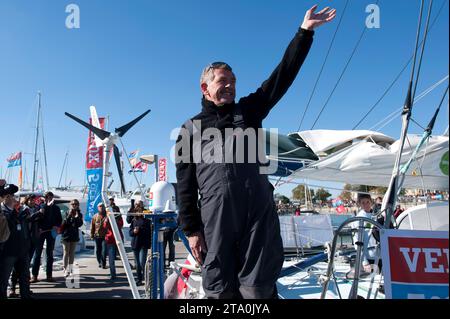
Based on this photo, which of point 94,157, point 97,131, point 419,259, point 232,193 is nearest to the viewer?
point 419,259

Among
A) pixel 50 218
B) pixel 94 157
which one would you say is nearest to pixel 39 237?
pixel 50 218

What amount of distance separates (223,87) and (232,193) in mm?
627

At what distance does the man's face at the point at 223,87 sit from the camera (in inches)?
75.7

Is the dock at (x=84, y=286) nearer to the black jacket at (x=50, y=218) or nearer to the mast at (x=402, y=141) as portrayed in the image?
the black jacket at (x=50, y=218)

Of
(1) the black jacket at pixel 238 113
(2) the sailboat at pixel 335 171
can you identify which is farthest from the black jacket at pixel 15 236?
(1) the black jacket at pixel 238 113

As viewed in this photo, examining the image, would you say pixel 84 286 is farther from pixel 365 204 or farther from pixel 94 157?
pixel 94 157

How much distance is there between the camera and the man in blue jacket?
66.4 inches

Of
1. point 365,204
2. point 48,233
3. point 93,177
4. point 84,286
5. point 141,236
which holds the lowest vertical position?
point 84,286

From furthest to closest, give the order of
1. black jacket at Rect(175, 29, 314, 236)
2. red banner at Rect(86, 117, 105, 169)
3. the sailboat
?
1. red banner at Rect(86, 117, 105, 169)
2. the sailboat
3. black jacket at Rect(175, 29, 314, 236)

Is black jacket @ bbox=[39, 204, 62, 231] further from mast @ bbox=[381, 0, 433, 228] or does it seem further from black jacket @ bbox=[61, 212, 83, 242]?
mast @ bbox=[381, 0, 433, 228]

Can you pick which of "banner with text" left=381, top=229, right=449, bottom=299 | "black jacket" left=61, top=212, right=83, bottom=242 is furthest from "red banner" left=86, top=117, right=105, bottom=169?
"banner with text" left=381, top=229, right=449, bottom=299

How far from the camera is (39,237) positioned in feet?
25.1

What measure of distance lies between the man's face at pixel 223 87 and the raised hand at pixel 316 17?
0.51m
